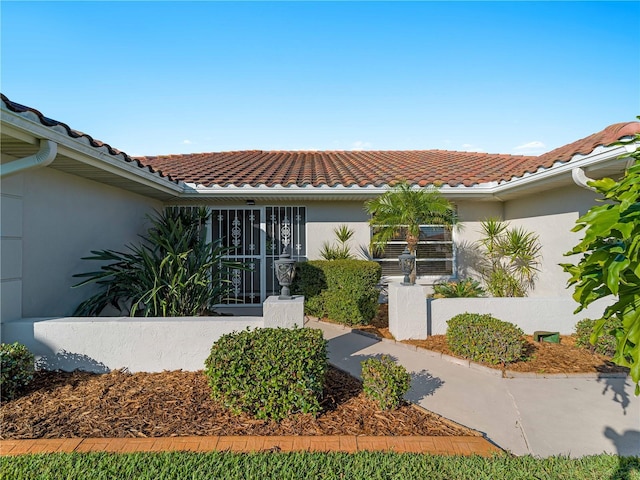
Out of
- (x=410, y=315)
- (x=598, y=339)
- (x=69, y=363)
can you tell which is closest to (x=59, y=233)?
(x=69, y=363)

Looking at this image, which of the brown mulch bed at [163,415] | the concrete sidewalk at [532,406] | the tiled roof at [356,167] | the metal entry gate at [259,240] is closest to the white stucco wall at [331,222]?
the metal entry gate at [259,240]

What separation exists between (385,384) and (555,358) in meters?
3.53

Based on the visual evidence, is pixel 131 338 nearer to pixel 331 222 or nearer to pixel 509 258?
pixel 331 222

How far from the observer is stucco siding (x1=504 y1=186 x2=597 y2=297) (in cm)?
701

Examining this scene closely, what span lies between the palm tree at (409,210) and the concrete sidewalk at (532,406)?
2711 millimetres

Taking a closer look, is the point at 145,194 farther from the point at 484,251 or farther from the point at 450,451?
the point at 484,251

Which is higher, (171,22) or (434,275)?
(171,22)

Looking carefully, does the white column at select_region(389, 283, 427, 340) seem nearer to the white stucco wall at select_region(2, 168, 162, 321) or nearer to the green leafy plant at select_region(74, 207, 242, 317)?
the green leafy plant at select_region(74, 207, 242, 317)

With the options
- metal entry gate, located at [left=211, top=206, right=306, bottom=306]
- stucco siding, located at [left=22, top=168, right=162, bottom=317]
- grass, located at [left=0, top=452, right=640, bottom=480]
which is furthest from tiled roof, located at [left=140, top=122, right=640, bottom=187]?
grass, located at [left=0, top=452, right=640, bottom=480]

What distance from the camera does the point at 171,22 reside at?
6918 mm

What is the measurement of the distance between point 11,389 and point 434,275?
9297mm

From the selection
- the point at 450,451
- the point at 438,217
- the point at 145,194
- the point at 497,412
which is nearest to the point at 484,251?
the point at 438,217

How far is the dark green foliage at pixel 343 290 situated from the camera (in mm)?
7211

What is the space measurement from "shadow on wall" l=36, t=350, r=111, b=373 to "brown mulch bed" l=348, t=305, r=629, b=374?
5186mm
